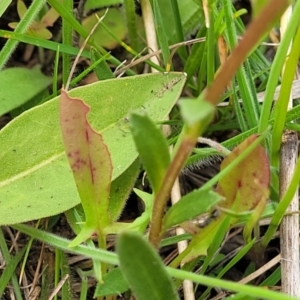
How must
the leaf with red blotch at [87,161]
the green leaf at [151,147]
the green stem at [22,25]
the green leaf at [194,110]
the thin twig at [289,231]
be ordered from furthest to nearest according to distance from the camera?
the green stem at [22,25]
the thin twig at [289,231]
the leaf with red blotch at [87,161]
the green leaf at [151,147]
the green leaf at [194,110]

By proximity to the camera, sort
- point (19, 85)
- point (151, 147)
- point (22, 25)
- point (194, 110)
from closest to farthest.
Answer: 1. point (194, 110)
2. point (151, 147)
3. point (22, 25)
4. point (19, 85)

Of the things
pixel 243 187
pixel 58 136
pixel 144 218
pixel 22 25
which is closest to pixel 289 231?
pixel 243 187

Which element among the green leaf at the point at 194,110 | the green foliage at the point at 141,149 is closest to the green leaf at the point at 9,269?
the green foliage at the point at 141,149

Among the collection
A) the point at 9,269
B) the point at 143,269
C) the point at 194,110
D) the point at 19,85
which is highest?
the point at 194,110

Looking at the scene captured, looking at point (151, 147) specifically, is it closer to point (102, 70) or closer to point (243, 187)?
point (243, 187)

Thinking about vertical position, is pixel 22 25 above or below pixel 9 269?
above

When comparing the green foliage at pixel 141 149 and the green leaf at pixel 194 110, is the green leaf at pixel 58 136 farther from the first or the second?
the green leaf at pixel 194 110

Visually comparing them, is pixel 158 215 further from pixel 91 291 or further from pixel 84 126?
pixel 91 291
